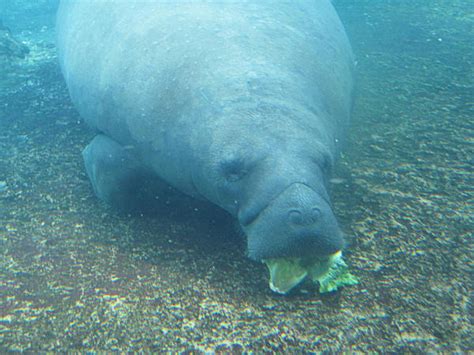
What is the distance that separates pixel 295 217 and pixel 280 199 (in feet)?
0.57

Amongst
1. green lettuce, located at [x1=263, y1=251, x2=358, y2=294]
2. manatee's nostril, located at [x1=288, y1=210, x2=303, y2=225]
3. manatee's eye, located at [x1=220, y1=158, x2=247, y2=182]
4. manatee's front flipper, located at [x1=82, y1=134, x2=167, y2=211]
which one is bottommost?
manatee's front flipper, located at [x1=82, y1=134, x2=167, y2=211]

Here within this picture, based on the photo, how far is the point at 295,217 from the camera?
2666 millimetres

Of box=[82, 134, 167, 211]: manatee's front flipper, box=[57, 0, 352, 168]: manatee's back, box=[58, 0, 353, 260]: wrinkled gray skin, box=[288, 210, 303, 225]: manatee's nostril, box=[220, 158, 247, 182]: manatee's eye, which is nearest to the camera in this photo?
box=[288, 210, 303, 225]: manatee's nostril

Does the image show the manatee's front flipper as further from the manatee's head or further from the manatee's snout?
the manatee's snout

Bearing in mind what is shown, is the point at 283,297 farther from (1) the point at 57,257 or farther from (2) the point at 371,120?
(2) the point at 371,120

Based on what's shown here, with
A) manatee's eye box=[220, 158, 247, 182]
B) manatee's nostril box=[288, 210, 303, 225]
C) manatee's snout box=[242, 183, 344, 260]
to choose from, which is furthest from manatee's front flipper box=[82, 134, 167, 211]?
manatee's nostril box=[288, 210, 303, 225]

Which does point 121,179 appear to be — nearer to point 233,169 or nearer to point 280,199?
point 233,169

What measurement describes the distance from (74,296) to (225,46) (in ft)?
8.38

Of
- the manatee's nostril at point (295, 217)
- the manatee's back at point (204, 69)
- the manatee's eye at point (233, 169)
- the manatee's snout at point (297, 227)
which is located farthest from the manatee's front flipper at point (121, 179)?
the manatee's nostril at point (295, 217)

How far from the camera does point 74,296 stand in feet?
9.57

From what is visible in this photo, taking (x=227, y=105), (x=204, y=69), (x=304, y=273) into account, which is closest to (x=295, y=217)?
(x=304, y=273)

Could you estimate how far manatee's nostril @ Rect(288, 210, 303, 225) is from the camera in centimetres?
266

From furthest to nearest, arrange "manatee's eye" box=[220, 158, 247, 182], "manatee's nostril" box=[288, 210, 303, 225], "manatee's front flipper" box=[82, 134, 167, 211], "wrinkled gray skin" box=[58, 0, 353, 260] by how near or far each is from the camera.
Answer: "manatee's front flipper" box=[82, 134, 167, 211] < "manatee's eye" box=[220, 158, 247, 182] < "wrinkled gray skin" box=[58, 0, 353, 260] < "manatee's nostril" box=[288, 210, 303, 225]

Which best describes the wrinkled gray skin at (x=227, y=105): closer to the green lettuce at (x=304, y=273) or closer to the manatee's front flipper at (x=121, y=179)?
the manatee's front flipper at (x=121, y=179)
